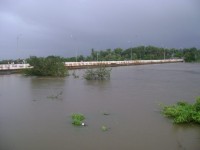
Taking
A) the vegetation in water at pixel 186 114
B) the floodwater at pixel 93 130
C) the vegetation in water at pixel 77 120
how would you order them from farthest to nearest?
the vegetation in water at pixel 186 114 → the vegetation in water at pixel 77 120 → the floodwater at pixel 93 130

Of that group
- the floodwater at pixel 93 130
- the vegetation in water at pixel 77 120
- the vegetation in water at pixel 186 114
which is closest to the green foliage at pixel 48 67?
the floodwater at pixel 93 130

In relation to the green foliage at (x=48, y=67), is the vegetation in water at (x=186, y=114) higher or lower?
lower

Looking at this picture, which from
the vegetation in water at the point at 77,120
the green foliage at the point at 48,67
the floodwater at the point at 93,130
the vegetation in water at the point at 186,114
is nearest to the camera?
the floodwater at the point at 93,130

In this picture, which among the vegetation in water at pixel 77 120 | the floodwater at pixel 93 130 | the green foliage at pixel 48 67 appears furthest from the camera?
the green foliage at pixel 48 67

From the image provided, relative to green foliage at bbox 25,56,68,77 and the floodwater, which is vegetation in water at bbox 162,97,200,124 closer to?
the floodwater

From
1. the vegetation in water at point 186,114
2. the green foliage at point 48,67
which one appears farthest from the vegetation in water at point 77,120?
the green foliage at point 48,67

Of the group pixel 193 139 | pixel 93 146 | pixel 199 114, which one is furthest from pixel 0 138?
pixel 199 114

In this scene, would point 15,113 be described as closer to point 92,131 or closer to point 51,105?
point 51,105

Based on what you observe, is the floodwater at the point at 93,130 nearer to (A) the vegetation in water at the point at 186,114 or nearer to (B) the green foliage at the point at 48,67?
(A) the vegetation in water at the point at 186,114

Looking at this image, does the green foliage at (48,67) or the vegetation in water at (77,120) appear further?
the green foliage at (48,67)

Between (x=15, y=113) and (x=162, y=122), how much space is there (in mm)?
5394

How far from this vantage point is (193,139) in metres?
8.27

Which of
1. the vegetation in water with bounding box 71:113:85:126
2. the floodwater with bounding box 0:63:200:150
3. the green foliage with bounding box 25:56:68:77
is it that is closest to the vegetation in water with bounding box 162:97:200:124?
the floodwater with bounding box 0:63:200:150

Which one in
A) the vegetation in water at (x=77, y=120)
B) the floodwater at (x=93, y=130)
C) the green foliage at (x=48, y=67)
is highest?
the green foliage at (x=48, y=67)
